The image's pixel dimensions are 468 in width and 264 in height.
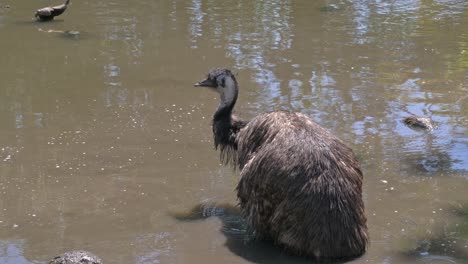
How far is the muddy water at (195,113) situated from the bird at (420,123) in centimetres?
13

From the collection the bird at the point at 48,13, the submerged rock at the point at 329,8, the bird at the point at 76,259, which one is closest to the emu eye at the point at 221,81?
the bird at the point at 76,259

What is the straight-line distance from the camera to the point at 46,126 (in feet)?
31.4

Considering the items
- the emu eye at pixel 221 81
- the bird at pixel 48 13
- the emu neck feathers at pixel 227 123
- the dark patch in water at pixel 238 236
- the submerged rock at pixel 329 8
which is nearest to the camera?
the dark patch in water at pixel 238 236

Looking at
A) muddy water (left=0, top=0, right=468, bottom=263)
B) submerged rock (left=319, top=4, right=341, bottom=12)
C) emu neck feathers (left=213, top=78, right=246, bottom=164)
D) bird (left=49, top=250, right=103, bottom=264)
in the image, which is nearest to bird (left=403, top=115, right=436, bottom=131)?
muddy water (left=0, top=0, right=468, bottom=263)

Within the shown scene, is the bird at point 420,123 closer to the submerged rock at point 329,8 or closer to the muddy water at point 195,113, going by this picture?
the muddy water at point 195,113

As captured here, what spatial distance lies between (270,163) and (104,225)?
164 centimetres

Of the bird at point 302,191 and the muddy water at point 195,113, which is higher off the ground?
the bird at point 302,191

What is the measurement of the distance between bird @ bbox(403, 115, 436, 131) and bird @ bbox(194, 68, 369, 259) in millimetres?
2940

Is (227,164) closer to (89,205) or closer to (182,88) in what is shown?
(89,205)

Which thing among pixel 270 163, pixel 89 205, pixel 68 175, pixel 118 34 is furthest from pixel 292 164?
pixel 118 34

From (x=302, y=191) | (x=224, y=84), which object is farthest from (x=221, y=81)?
(x=302, y=191)

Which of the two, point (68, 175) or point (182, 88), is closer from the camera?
point (68, 175)

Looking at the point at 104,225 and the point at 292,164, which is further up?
the point at 292,164

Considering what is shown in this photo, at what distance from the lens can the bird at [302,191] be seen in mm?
6281
